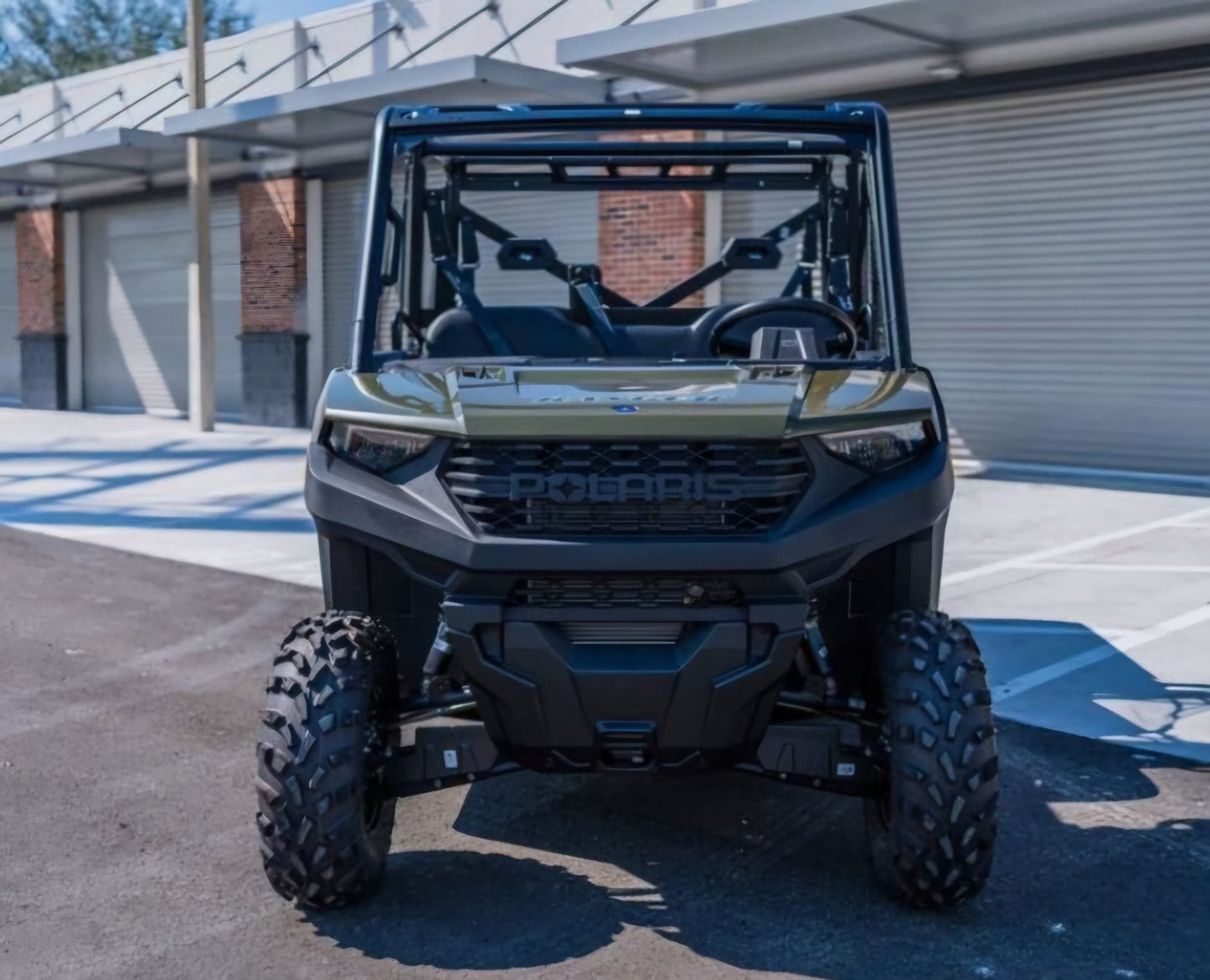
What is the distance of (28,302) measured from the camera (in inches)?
1024

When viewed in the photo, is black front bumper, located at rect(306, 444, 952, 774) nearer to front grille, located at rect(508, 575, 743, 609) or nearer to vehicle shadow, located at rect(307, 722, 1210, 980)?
front grille, located at rect(508, 575, 743, 609)

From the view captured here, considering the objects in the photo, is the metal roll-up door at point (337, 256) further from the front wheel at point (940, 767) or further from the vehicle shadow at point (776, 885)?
the front wheel at point (940, 767)

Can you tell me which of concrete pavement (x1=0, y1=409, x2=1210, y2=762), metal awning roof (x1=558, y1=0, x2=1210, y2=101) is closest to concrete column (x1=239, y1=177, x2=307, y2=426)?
concrete pavement (x1=0, y1=409, x2=1210, y2=762)

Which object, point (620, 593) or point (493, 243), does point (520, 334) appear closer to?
point (493, 243)

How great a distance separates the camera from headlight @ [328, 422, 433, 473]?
3832 millimetres

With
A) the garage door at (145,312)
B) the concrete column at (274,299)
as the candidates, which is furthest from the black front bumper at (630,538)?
the garage door at (145,312)

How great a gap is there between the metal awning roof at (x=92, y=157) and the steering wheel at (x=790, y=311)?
16.3 meters

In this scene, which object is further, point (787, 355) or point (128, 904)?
point (787, 355)

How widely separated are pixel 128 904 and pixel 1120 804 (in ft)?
10.0

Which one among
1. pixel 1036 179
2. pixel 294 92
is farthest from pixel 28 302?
pixel 1036 179

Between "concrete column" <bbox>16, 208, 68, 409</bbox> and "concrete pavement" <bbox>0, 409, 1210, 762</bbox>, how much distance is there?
307 inches

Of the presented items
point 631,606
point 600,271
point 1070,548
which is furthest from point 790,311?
point 1070,548

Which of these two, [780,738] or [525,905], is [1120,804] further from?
[525,905]

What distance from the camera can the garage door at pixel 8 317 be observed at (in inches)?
1067
